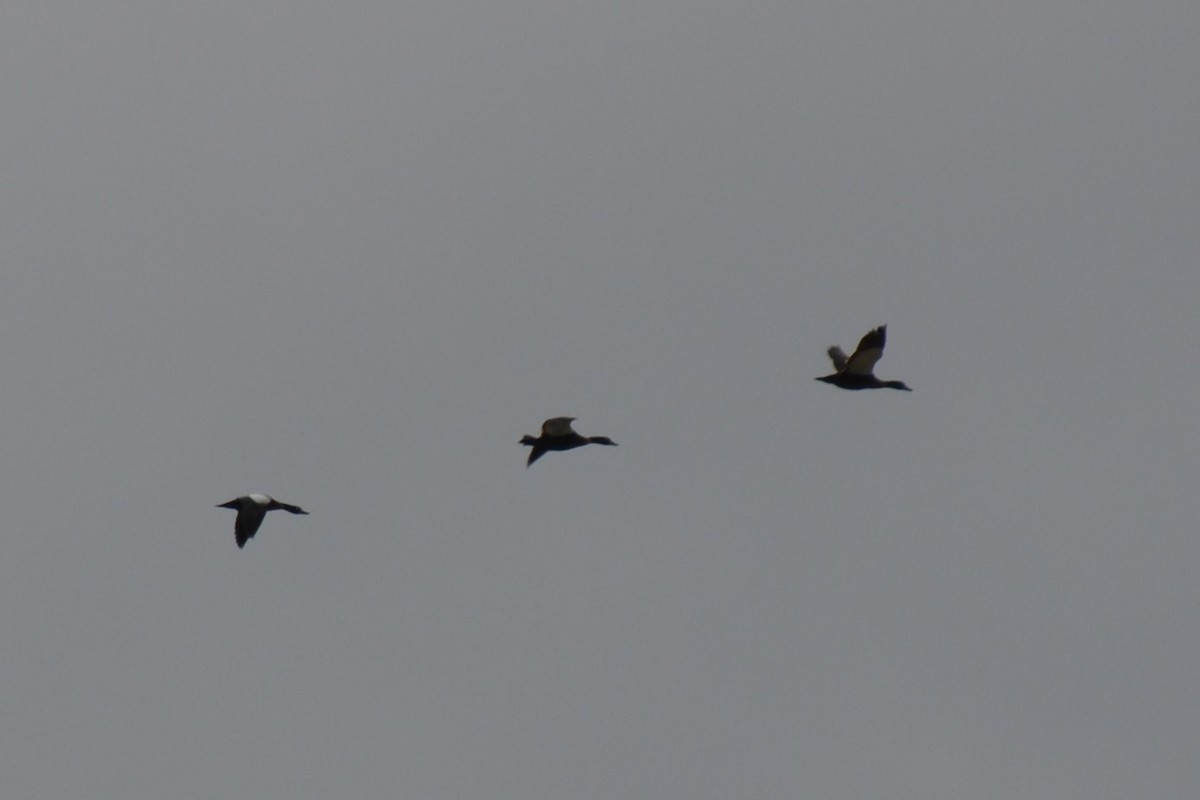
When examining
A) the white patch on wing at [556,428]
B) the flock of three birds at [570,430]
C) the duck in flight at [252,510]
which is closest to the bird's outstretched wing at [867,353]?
the flock of three birds at [570,430]

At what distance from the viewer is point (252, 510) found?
177 feet

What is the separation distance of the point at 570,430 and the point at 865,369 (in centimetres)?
725

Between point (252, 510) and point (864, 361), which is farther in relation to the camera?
point (252, 510)

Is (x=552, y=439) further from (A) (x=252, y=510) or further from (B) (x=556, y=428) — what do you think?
(A) (x=252, y=510)

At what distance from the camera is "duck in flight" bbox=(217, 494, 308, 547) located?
53625 millimetres

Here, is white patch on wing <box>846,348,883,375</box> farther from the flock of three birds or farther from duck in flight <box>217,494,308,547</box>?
duck in flight <box>217,494,308,547</box>

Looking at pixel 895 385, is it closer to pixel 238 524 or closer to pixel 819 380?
pixel 819 380

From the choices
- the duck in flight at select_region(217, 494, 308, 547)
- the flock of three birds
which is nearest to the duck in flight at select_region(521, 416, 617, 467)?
the flock of three birds

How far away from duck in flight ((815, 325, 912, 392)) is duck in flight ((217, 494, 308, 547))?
1366cm

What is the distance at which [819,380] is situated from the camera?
5106cm

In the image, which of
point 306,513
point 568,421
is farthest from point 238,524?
point 568,421

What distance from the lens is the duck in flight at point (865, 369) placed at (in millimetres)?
50031

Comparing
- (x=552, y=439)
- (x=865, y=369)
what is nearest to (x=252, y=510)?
(x=552, y=439)

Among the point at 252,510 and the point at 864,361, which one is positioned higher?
the point at 864,361
